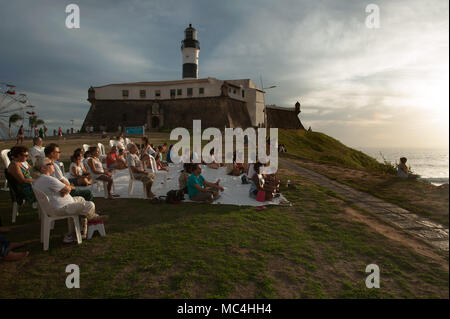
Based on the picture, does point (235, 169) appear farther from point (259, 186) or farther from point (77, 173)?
point (77, 173)

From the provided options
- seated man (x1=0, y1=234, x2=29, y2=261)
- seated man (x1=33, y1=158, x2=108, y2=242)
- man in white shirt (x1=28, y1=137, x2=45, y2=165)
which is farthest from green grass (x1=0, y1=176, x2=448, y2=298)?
man in white shirt (x1=28, y1=137, x2=45, y2=165)

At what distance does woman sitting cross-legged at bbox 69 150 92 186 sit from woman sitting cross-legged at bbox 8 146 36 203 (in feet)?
3.06

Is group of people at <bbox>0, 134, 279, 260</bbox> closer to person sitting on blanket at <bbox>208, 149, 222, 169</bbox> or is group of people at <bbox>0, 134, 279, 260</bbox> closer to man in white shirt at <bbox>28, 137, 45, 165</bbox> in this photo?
man in white shirt at <bbox>28, 137, 45, 165</bbox>

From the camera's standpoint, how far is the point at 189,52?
47594 mm

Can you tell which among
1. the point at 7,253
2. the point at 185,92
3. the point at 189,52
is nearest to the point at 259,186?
the point at 7,253

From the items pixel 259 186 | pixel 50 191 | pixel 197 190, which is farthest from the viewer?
pixel 259 186

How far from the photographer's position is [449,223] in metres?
1.86

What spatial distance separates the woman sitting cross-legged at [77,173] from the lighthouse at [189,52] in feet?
146

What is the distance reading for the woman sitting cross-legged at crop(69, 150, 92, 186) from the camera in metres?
6.13

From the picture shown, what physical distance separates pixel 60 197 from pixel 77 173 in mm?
2489

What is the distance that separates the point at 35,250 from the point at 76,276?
55.2 inches

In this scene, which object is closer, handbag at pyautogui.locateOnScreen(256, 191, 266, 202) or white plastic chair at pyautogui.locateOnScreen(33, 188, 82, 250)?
white plastic chair at pyautogui.locateOnScreen(33, 188, 82, 250)
